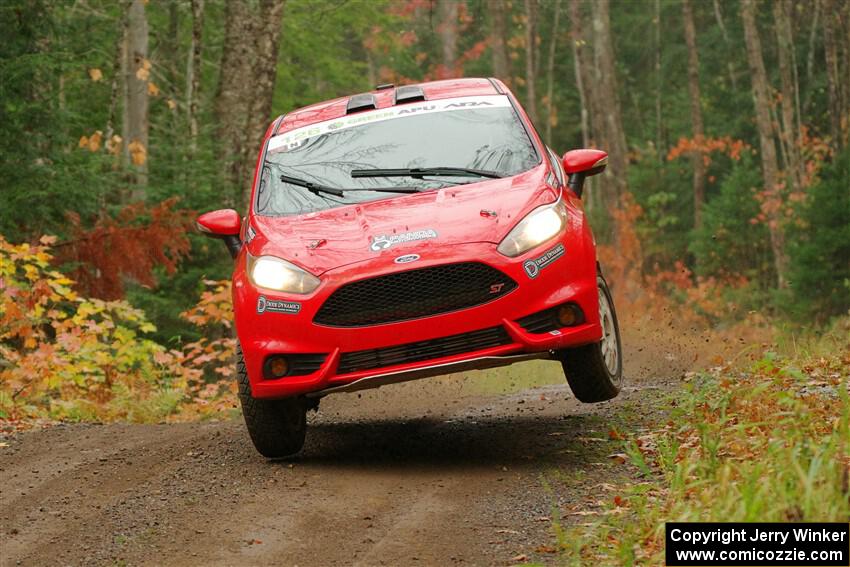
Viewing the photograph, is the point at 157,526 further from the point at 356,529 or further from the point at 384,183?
the point at 384,183

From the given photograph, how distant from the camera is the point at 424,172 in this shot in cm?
744

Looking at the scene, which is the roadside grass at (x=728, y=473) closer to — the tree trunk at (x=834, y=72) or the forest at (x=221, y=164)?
the forest at (x=221, y=164)

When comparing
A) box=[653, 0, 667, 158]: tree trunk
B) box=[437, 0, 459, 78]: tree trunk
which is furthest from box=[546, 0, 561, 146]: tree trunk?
box=[437, 0, 459, 78]: tree trunk

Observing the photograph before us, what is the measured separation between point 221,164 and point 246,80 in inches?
45.4

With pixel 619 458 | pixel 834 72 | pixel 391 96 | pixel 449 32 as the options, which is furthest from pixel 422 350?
pixel 449 32

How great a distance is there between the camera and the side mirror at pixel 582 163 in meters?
7.59

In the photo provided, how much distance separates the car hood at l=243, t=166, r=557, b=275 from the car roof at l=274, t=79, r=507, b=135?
1310 mm

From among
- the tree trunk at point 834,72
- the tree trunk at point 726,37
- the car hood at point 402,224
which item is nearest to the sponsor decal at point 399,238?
the car hood at point 402,224

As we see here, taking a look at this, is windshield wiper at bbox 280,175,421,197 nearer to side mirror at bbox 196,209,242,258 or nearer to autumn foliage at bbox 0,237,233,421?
side mirror at bbox 196,209,242,258

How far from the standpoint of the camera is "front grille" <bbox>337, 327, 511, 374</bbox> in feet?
21.1

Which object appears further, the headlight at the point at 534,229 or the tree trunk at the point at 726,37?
the tree trunk at the point at 726,37

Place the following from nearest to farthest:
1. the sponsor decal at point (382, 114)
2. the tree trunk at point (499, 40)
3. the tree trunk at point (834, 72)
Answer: the sponsor decal at point (382, 114) → the tree trunk at point (834, 72) → the tree trunk at point (499, 40)

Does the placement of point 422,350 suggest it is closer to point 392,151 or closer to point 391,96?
point 392,151

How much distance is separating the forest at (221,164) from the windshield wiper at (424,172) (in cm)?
433
